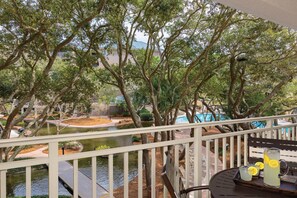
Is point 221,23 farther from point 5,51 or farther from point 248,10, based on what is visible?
point 5,51

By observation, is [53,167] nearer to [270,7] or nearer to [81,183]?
[270,7]

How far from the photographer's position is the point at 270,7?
2814mm

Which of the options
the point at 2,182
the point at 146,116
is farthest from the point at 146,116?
the point at 2,182

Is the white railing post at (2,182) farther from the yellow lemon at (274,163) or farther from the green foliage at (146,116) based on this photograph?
the green foliage at (146,116)

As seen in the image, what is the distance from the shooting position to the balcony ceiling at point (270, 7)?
2709 mm

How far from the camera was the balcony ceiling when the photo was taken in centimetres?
271

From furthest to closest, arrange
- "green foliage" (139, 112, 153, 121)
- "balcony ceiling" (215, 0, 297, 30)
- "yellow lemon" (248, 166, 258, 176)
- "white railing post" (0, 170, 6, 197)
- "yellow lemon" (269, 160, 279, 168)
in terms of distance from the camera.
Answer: "green foliage" (139, 112, 153, 121) < "balcony ceiling" (215, 0, 297, 30) < "yellow lemon" (248, 166, 258, 176) < "yellow lemon" (269, 160, 279, 168) < "white railing post" (0, 170, 6, 197)

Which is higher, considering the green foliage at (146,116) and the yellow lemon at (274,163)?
the yellow lemon at (274,163)

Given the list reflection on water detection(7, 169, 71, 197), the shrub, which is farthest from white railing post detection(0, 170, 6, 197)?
the shrub

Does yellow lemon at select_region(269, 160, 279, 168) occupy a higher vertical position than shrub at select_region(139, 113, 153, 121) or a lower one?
higher

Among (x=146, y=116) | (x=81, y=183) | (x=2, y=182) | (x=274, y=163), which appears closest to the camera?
(x=2, y=182)

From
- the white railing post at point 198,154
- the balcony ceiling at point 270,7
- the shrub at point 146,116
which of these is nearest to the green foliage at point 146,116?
the shrub at point 146,116

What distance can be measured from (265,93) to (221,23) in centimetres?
617

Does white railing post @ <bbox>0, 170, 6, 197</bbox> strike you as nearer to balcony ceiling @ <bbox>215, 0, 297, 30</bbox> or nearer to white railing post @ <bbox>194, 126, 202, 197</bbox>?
white railing post @ <bbox>194, 126, 202, 197</bbox>
